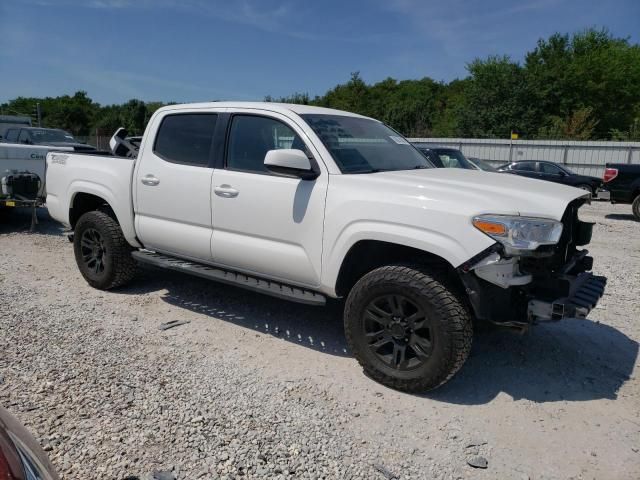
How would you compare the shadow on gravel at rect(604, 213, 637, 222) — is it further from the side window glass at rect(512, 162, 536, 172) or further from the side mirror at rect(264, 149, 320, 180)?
the side mirror at rect(264, 149, 320, 180)

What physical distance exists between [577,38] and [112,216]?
54.0 meters

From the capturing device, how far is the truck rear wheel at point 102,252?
5.02 metres

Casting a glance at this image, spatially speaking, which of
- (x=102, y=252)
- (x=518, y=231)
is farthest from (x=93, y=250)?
(x=518, y=231)

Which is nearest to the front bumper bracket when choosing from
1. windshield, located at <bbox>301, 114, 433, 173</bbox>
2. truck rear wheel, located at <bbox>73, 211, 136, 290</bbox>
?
windshield, located at <bbox>301, 114, 433, 173</bbox>

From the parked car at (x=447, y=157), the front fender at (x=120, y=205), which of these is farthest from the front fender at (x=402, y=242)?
the parked car at (x=447, y=157)

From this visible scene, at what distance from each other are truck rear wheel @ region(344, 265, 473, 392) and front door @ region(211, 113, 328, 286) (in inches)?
19.8

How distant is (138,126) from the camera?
50.3 m

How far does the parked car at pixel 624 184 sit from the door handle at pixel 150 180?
461 inches

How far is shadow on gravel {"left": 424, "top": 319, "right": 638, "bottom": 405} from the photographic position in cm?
344

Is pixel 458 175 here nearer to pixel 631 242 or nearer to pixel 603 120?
pixel 631 242

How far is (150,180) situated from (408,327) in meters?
2.80

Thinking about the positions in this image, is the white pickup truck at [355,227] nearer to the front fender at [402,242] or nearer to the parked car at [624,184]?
the front fender at [402,242]

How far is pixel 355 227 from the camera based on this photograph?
340cm

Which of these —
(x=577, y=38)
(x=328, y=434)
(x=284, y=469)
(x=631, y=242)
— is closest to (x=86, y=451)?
(x=284, y=469)
